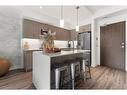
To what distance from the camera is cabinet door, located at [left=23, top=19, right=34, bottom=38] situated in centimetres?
470

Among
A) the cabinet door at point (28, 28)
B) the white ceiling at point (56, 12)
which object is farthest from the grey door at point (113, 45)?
the cabinet door at point (28, 28)

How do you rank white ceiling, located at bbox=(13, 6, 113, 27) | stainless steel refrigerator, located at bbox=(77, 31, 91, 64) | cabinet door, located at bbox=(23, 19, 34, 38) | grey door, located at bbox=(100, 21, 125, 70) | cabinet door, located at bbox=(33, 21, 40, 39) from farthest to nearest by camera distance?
1. stainless steel refrigerator, located at bbox=(77, 31, 91, 64)
2. cabinet door, located at bbox=(33, 21, 40, 39)
3. grey door, located at bbox=(100, 21, 125, 70)
4. cabinet door, located at bbox=(23, 19, 34, 38)
5. white ceiling, located at bbox=(13, 6, 113, 27)

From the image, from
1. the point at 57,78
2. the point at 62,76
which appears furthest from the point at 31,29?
the point at 57,78

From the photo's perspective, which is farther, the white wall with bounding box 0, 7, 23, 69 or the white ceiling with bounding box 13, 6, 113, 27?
the white ceiling with bounding box 13, 6, 113, 27

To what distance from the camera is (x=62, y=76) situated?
2.66 meters

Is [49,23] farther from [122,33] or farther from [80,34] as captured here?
[122,33]

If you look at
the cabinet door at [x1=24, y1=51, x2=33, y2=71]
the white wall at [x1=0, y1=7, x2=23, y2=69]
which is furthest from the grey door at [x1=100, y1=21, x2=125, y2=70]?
the white wall at [x1=0, y1=7, x2=23, y2=69]

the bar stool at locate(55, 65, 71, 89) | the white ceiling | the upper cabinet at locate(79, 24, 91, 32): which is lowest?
the bar stool at locate(55, 65, 71, 89)

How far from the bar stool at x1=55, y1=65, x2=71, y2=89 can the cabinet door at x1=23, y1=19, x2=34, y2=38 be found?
2.80 meters

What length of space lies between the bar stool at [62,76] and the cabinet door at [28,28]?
9.20 feet

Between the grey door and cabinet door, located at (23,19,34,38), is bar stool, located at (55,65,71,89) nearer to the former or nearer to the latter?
cabinet door, located at (23,19,34,38)

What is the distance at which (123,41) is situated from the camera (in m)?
4.79

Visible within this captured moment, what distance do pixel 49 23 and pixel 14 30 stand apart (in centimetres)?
178

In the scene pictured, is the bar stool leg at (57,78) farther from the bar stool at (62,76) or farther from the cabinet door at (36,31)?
the cabinet door at (36,31)
